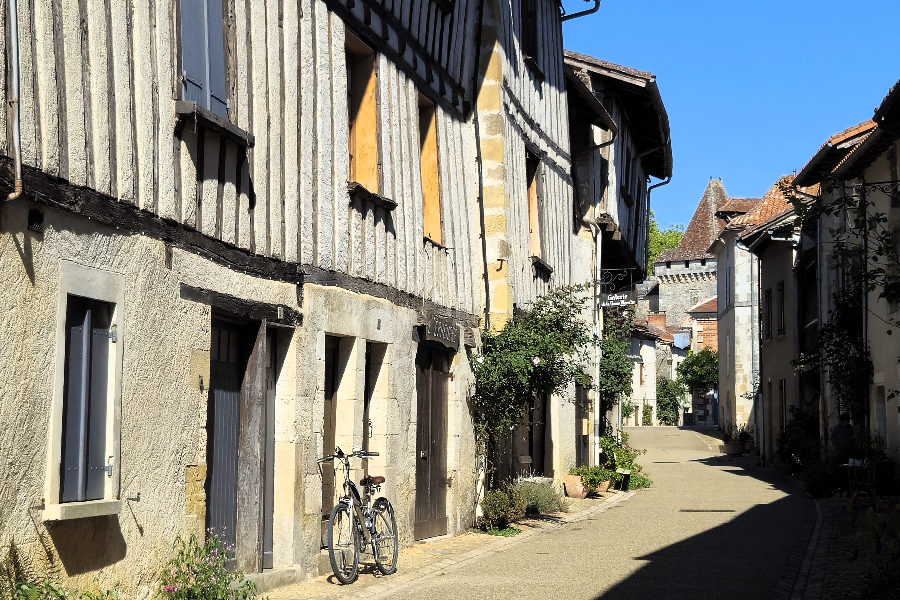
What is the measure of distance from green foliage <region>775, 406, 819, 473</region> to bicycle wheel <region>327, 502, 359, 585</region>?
1460 centimetres

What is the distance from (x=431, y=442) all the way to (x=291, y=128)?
4180mm

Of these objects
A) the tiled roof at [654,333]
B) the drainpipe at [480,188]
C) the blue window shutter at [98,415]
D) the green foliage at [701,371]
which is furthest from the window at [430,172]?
the green foliage at [701,371]

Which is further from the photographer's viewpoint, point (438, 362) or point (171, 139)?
→ point (438, 362)

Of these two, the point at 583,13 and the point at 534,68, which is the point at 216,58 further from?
the point at 583,13

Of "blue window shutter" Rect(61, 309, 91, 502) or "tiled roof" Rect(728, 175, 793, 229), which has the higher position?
"tiled roof" Rect(728, 175, 793, 229)

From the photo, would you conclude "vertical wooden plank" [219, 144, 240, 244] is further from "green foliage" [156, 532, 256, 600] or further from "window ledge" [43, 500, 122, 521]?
"window ledge" [43, 500, 122, 521]

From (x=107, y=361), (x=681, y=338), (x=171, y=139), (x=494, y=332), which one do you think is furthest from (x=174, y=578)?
(x=681, y=338)

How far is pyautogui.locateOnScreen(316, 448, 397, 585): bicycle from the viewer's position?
8.06 metres

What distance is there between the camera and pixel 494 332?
41.1 feet

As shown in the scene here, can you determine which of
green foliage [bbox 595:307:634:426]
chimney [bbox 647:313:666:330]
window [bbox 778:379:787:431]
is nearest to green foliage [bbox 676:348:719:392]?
chimney [bbox 647:313:666:330]

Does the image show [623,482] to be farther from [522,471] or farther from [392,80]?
[392,80]

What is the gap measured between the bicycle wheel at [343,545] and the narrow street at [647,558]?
124 millimetres

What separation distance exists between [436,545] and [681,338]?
55.0m

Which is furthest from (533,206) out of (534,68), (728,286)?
(728,286)
